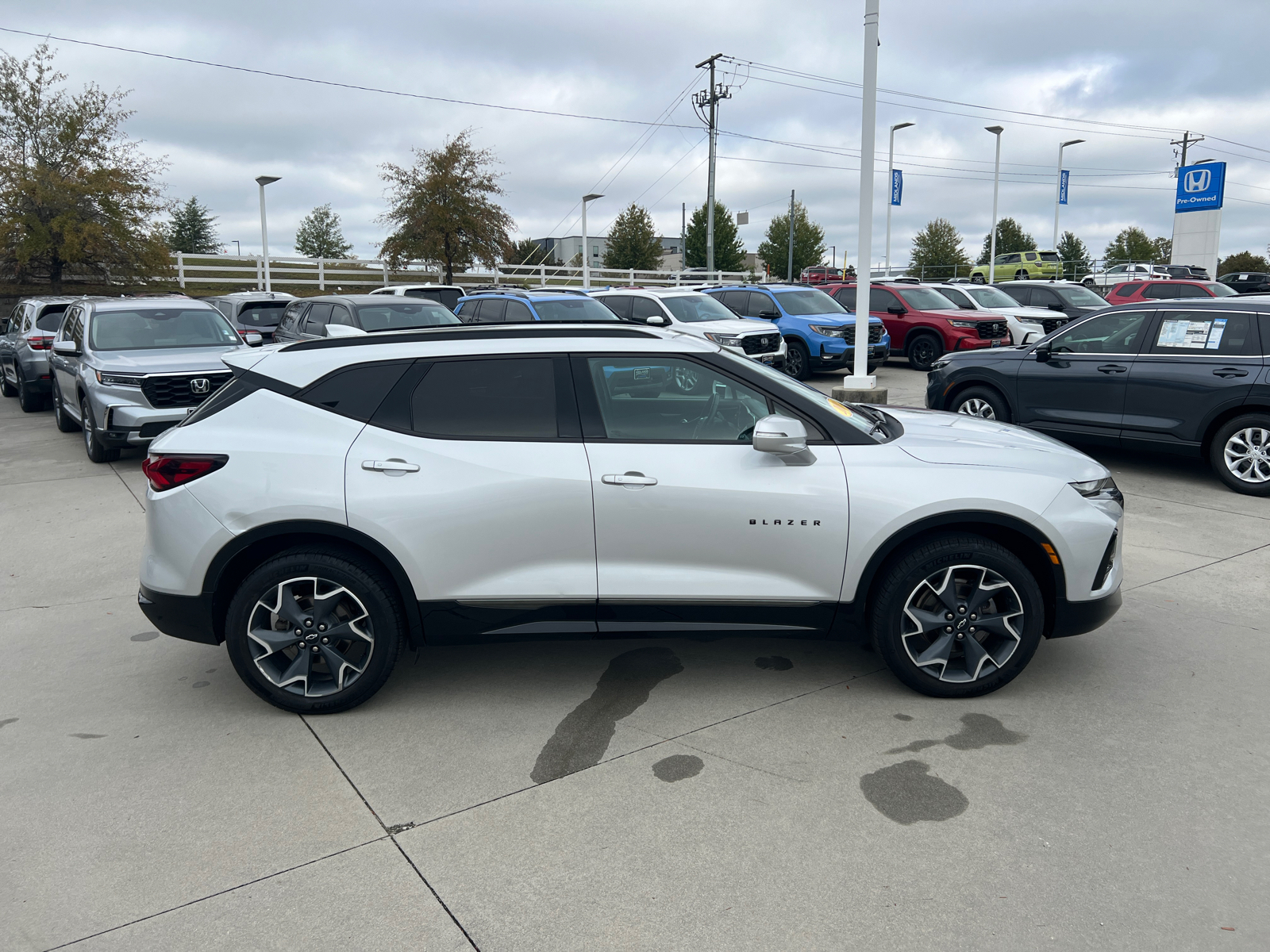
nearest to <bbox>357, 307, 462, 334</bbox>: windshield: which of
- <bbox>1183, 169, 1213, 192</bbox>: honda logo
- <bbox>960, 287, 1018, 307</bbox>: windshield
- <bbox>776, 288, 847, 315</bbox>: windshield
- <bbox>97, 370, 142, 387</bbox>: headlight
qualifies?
<bbox>97, 370, 142, 387</bbox>: headlight

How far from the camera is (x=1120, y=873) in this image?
2.85 meters

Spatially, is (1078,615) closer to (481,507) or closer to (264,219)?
(481,507)

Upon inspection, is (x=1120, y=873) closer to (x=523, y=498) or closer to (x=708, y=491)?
(x=708, y=491)

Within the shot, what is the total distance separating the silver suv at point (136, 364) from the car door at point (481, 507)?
5.66 m

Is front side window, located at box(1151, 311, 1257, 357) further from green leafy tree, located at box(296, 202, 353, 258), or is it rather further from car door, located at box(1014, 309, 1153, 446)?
green leafy tree, located at box(296, 202, 353, 258)

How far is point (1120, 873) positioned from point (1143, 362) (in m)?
6.97

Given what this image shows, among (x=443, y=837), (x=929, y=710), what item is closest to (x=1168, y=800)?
(x=929, y=710)

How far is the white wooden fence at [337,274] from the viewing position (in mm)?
32844

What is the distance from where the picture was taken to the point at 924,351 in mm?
18453

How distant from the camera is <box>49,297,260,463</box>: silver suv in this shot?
9.46m

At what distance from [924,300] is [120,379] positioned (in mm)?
15026

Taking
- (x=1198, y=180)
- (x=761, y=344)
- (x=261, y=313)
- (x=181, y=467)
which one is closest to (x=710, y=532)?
(x=181, y=467)

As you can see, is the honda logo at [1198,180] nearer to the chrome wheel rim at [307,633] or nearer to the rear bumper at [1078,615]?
the rear bumper at [1078,615]

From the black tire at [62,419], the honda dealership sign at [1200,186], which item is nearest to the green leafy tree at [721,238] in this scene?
the honda dealership sign at [1200,186]
